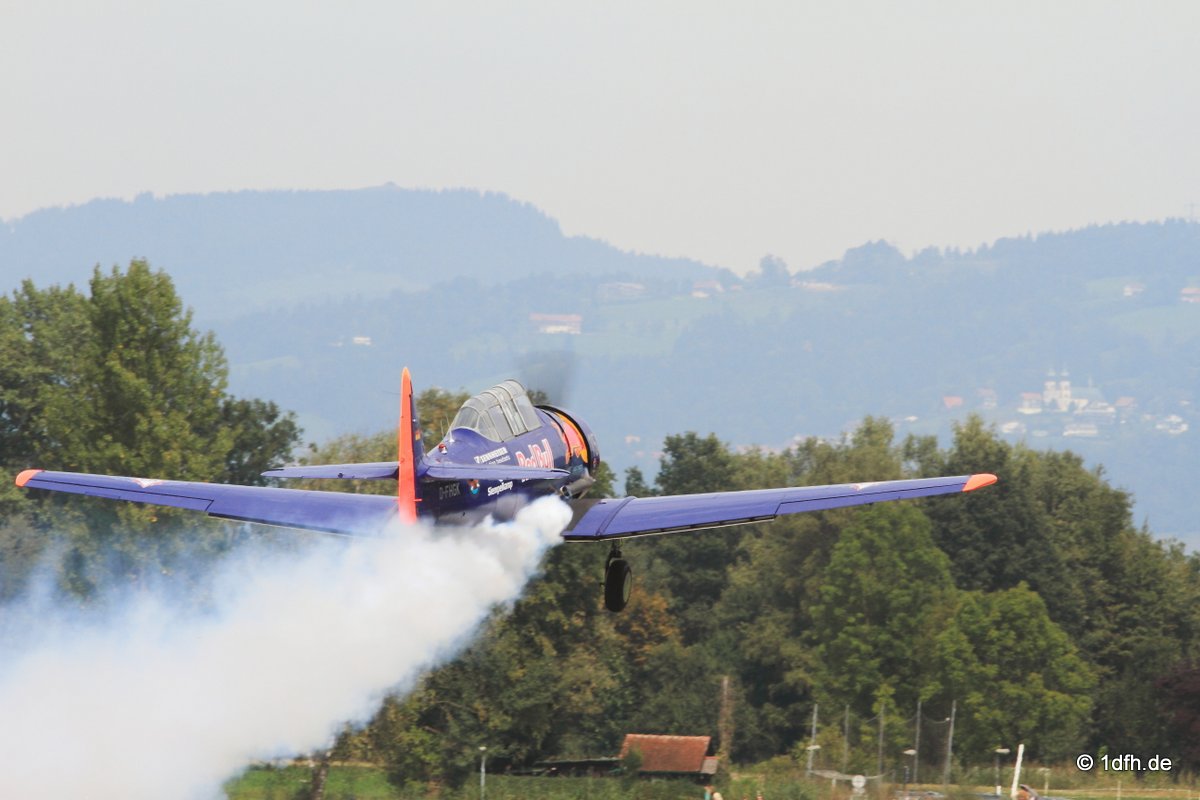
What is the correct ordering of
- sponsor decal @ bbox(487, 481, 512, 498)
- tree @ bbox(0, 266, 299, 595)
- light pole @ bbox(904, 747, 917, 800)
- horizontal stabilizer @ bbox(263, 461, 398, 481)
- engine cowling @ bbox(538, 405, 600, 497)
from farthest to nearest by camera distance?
tree @ bbox(0, 266, 299, 595) < light pole @ bbox(904, 747, 917, 800) < engine cowling @ bbox(538, 405, 600, 497) < horizontal stabilizer @ bbox(263, 461, 398, 481) < sponsor decal @ bbox(487, 481, 512, 498)

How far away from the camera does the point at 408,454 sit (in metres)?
20.5

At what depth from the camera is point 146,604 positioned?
24766 mm

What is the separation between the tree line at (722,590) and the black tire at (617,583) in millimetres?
18677

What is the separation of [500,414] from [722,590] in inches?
2569

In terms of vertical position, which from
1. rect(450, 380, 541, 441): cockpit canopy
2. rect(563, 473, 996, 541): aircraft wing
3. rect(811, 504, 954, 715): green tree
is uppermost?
rect(450, 380, 541, 441): cockpit canopy

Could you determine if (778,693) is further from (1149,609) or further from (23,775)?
(23,775)

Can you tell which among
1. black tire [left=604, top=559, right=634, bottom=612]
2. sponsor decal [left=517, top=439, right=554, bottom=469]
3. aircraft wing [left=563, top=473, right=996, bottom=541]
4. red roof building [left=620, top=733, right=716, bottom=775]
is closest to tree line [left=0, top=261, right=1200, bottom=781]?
red roof building [left=620, top=733, right=716, bottom=775]

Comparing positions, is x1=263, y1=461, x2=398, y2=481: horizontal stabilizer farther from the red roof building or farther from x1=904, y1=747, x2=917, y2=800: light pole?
the red roof building

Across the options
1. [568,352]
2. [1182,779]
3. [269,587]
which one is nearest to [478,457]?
[269,587]

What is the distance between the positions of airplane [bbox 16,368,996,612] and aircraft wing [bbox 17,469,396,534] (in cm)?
2

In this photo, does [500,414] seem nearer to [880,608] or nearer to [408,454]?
[408,454]

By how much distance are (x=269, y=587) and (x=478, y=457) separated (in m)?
4.22

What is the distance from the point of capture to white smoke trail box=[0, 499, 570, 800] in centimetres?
2233

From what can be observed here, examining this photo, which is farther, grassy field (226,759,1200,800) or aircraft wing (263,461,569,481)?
grassy field (226,759,1200,800)
